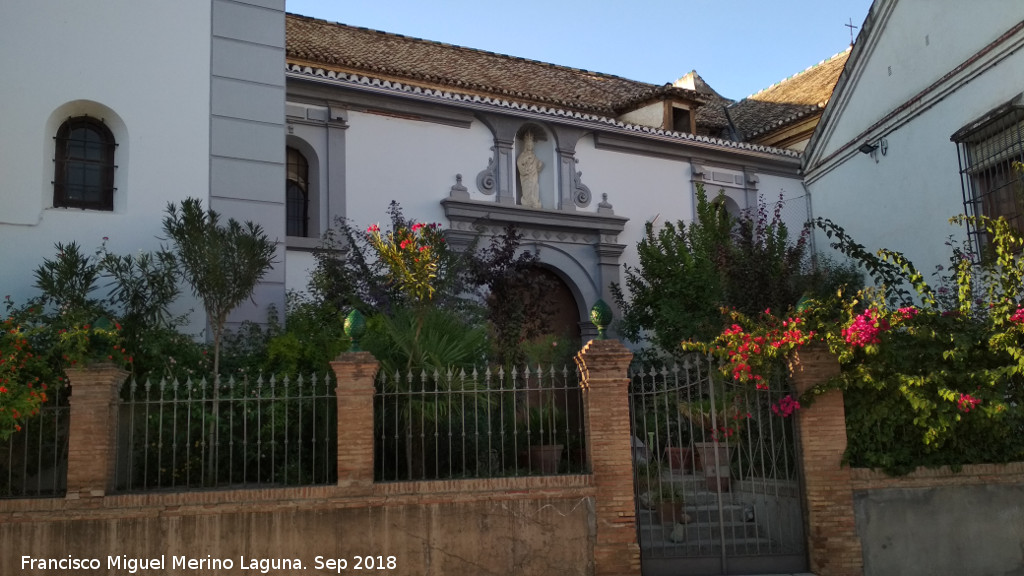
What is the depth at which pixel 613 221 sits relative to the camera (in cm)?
1589

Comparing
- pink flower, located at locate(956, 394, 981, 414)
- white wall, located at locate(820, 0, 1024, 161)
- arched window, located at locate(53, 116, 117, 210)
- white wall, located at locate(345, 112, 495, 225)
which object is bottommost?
pink flower, located at locate(956, 394, 981, 414)

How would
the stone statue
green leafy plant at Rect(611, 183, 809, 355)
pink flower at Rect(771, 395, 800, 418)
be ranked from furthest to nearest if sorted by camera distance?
the stone statue → green leafy plant at Rect(611, 183, 809, 355) → pink flower at Rect(771, 395, 800, 418)

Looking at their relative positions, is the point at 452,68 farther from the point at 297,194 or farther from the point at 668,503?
the point at 668,503

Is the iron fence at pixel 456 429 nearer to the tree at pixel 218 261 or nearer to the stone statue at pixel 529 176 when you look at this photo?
the tree at pixel 218 261

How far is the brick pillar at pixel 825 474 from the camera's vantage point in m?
8.41

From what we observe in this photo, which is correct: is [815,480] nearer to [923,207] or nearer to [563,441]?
[563,441]

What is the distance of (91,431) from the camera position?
8164mm

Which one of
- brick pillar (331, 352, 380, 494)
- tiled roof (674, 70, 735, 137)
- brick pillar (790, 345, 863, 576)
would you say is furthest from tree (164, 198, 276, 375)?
tiled roof (674, 70, 735, 137)

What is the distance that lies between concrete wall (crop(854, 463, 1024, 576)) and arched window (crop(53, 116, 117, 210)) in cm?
838

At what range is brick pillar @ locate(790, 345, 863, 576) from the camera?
841cm

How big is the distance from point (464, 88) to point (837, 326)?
9.32 meters

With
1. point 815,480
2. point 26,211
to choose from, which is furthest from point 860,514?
point 26,211

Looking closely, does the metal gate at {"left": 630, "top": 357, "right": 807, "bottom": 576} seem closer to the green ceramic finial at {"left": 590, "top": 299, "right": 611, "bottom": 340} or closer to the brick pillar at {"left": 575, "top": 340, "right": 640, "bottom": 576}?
the brick pillar at {"left": 575, "top": 340, "right": 640, "bottom": 576}

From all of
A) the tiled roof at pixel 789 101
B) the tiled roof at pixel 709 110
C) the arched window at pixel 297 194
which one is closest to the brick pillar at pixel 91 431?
the arched window at pixel 297 194
